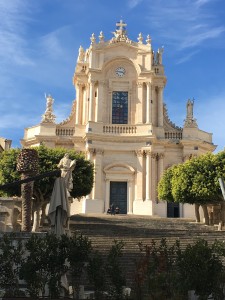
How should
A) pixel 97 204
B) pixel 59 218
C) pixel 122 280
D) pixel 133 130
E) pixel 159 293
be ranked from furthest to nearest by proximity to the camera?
pixel 133 130
pixel 97 204
pixel 59 218
pixel 122 280
pixel 159 293

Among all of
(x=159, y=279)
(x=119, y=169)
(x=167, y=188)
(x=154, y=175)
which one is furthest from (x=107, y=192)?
(x=159, y=279)

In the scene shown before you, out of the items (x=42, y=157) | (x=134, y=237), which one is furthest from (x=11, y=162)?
(x=134, y=237)

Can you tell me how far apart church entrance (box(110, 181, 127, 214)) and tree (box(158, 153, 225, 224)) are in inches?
367

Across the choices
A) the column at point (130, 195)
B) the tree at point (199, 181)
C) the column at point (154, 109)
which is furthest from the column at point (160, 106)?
the tree at point (199, 181)

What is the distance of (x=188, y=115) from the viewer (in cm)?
4469

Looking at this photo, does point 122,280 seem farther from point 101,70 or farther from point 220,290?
Result: point 101,70

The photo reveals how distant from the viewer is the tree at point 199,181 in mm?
30281

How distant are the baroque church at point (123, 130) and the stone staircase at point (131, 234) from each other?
7.21 m

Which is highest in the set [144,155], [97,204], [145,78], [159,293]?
[145,78]

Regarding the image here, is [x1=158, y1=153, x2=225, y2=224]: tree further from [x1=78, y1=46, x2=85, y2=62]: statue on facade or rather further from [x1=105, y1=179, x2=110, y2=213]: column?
[x1=78, y1=46, x2=85, y2=62]: statue on facade

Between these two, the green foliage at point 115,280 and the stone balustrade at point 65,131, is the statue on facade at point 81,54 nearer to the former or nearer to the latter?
the stone balustrade at point 65,131

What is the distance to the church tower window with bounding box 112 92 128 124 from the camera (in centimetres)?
4459

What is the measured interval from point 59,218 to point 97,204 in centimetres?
2571

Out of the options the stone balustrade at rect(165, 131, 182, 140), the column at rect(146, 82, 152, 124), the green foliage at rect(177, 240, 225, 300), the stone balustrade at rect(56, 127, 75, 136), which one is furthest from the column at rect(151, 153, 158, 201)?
the green foliage at rect(177, 240, 225, 300)
